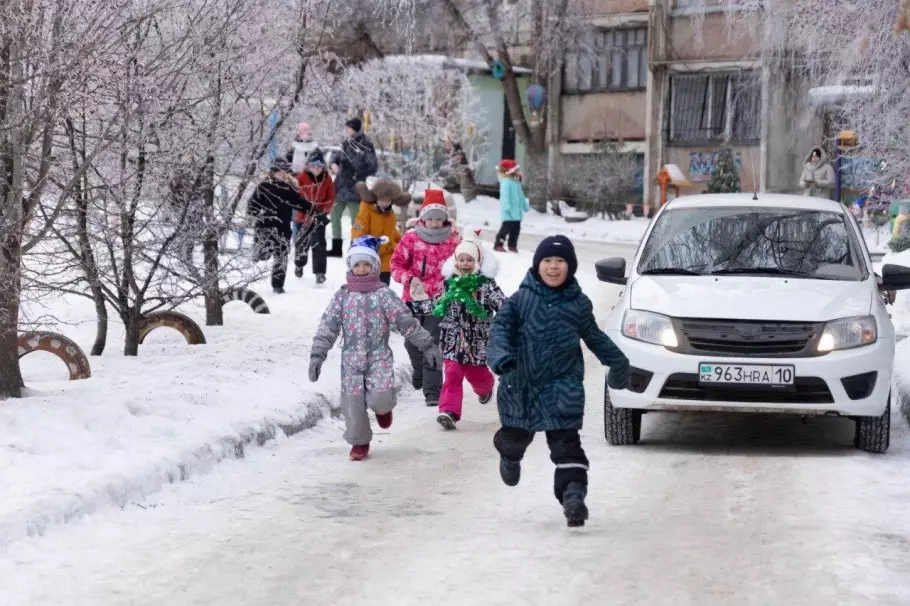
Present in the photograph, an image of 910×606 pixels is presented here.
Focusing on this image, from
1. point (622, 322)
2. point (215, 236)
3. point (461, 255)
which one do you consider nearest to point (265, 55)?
point (215, 236)

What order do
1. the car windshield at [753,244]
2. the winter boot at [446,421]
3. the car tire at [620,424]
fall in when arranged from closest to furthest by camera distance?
1. the car tire at [620,424]
2. the car windshield at [753,244]
3. the winter boot at [446,421]

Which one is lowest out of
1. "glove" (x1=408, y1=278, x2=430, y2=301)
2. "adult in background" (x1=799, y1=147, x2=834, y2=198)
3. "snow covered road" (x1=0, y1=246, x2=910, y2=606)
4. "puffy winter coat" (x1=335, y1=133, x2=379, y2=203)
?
"snow covered road" (x1=0, y1=246, x2=910, y2=606)

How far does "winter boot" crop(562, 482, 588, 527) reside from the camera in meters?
7.35

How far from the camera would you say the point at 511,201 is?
2522cm

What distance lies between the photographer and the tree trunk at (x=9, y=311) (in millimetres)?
9680

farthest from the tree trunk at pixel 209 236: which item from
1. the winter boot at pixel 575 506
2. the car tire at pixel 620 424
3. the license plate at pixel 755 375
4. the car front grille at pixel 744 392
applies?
the winter boot at pixel 575 506

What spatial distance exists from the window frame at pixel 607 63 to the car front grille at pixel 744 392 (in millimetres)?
34489

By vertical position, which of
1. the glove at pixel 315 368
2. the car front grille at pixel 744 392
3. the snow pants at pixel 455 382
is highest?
the glove at pixel 315 368

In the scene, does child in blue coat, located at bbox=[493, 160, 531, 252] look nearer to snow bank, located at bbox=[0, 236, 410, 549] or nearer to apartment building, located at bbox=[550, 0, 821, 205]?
snow bank, located at bbox=[0, 236, 410, 549]

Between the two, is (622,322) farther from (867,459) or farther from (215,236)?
(215,236)

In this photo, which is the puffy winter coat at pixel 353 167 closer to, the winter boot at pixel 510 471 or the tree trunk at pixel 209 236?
the tree trunk at pixel 209 236

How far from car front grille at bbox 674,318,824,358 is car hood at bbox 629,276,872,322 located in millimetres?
44

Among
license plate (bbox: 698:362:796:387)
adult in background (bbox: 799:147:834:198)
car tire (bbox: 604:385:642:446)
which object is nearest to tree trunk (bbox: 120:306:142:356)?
car tire (bbox: 604:385:642:446)

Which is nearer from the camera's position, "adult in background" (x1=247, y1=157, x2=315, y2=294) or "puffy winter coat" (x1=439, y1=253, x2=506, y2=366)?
"puffy winter coat" (x1=439, y1=253, x2=506, y2=366)
